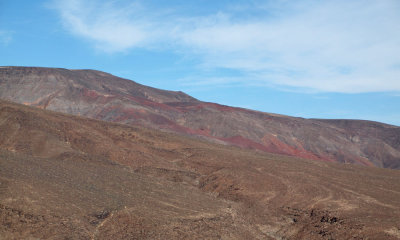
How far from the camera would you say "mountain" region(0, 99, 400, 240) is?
1658 cm

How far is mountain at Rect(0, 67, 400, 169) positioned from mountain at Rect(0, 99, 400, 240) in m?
37.8

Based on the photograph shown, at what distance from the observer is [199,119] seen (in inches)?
3440

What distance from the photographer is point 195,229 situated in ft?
60.2

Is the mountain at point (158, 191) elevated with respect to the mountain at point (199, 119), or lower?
lower

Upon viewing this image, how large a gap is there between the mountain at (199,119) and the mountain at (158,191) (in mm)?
37778

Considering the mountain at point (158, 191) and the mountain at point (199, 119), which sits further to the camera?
the mountain at point (199, 119)

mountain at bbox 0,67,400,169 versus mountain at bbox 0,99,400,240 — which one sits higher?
mountain at bbox 0,67,400,169

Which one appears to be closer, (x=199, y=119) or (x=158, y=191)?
(x=158, y=191)

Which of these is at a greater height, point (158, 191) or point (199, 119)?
point (199, 119)

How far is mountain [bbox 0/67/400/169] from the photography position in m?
81.7

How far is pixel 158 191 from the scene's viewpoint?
24078 mm

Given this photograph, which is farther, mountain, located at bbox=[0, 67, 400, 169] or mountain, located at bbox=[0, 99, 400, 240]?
mountain, located at bbox=[0, 67, 400, 169]

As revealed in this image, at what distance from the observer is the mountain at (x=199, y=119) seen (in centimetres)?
8169

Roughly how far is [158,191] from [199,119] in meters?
63.5
